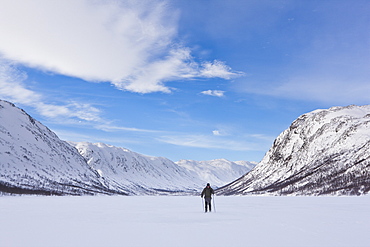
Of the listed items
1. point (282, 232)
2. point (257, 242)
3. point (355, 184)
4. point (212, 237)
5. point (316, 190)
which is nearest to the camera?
point (257, 242)

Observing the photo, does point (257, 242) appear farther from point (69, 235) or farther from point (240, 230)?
point (69, 235)

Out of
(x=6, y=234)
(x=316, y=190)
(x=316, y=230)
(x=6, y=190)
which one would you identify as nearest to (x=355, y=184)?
(x=316, y=190)

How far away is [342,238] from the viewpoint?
14.6m

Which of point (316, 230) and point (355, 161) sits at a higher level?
point (355, 161)

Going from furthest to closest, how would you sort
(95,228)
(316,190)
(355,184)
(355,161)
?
1. (355,161)
2. (316,190)
3. (355,184)
4. (95,228)

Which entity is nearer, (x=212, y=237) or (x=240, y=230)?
(x=212, y=237)

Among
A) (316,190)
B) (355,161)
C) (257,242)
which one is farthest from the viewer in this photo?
(355,161)

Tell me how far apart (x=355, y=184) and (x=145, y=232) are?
580ft

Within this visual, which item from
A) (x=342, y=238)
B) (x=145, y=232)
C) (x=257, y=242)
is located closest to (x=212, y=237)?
(x=257, y=242)

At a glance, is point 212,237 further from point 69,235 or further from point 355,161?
point 355,161

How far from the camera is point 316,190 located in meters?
183

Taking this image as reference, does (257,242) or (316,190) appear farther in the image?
(316,190)

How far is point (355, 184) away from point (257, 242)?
17677 cm

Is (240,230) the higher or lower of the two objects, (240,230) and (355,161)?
the lower
